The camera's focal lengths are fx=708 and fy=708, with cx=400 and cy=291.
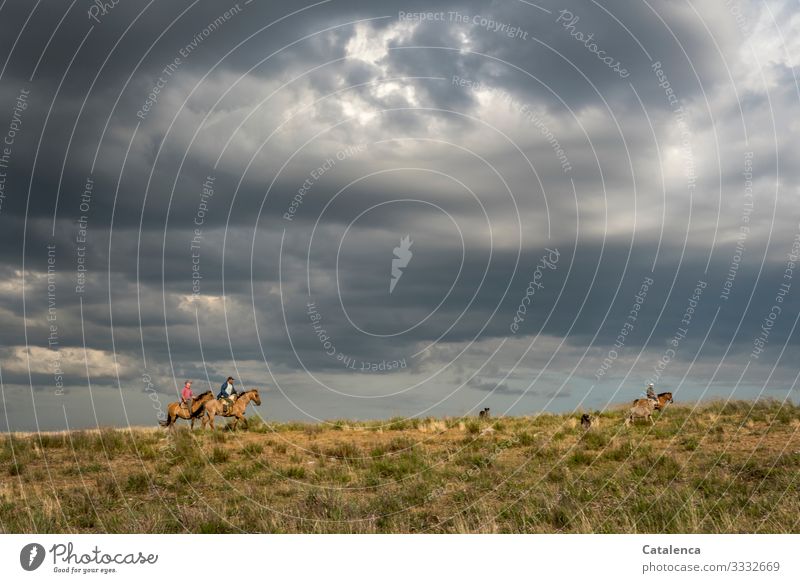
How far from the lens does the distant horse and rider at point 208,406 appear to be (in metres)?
36.5

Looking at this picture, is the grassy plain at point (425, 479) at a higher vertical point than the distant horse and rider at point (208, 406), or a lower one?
lower

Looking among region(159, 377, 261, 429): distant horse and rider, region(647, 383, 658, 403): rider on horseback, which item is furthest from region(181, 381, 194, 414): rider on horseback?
region(647, 383, 658, 403): rider on horseback

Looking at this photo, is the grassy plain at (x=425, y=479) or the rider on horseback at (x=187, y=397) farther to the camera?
the rider on horseback at (x=187, y=397)

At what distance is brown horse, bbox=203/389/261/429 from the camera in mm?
36469

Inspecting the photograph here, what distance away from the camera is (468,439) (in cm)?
3097

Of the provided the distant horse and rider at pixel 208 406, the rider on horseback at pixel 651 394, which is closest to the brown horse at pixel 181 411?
the distant horse and rider at pixel 208 406

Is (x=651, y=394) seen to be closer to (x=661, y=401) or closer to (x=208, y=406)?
(x=661, y=401)

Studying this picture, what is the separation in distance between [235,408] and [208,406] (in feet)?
4.60

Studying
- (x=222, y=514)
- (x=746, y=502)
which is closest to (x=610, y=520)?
(x=746, y=502)

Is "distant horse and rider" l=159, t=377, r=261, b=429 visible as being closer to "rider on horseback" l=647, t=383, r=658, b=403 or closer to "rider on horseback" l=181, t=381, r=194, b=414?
"rider on horseback" l=181, t=381, r=194, b=414

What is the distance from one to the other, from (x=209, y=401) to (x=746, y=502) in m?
26.2

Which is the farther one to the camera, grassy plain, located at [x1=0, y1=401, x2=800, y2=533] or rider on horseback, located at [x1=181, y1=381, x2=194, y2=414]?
rider on horseback, located at [x1=181, y1=381, x2=194, y2=414]

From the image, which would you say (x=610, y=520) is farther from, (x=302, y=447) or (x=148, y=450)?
(x=148, y=450)

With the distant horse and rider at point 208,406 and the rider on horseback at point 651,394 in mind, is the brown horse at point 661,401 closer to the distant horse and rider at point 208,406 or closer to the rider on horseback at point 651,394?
the rider on horseback at point 651,394
